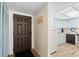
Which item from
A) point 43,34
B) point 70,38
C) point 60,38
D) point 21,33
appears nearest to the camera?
point 43,34

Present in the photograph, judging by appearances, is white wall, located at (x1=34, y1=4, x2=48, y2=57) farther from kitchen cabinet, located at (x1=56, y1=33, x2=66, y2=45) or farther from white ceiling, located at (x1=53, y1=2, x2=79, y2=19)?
kitchen cabinet, located at (x1=56, y1=33, x2=66, y2=45)

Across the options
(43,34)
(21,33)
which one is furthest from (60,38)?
(43,34)

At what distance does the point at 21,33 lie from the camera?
383 cm

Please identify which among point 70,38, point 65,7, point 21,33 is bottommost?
point 70,38

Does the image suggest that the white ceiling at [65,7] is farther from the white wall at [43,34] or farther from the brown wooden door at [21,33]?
the brown wooden door at [21,33]

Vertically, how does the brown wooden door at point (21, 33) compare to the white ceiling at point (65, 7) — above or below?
below

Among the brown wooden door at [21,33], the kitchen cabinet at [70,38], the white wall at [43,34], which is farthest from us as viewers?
the kitchen cabinet at [70,38]

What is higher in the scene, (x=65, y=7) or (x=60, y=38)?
(x=65, y=7)

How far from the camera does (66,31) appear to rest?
234 inches

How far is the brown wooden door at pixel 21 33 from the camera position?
3646 millimetres

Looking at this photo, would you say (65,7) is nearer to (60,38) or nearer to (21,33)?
(21,33)

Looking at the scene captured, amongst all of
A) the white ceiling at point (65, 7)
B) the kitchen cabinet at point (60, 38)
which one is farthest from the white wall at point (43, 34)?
the kitchen cabinet at point (60, 38)

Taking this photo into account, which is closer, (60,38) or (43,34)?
(43,34)

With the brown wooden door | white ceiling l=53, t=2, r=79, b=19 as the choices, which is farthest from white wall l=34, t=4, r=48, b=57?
the brown wooden door
